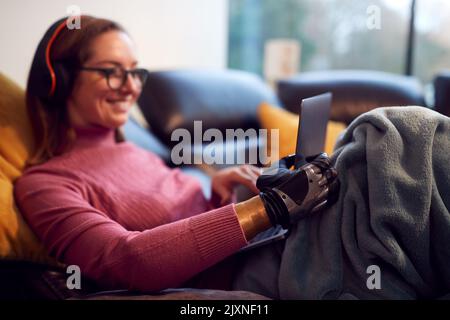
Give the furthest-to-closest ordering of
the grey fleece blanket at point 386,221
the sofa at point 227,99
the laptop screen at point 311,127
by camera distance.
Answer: the sofa at point 227,99
the laptop screen at point 311,127
the grey fleece blanket at point 386,221

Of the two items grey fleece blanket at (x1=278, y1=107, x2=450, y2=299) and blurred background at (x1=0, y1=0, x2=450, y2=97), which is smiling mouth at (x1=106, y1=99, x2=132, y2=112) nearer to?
blurred background at (x1=0, y1=0, x2=450, y2=97)

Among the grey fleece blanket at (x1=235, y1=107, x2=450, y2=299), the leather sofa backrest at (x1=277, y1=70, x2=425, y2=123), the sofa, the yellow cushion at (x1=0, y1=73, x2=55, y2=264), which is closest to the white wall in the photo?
the yellow cushion at (x1=0, y1=73, x2=55, y2=264)

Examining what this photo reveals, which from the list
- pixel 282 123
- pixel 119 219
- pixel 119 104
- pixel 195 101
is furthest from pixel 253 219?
pixel 195 101

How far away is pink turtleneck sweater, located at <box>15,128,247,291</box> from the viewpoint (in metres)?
0.75

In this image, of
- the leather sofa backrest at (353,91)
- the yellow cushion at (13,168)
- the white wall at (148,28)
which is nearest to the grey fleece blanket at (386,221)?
the yellow cushion at (13,168)

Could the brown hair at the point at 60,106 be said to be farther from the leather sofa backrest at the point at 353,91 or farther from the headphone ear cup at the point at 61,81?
the leather sofa backrest at the point at 353,91

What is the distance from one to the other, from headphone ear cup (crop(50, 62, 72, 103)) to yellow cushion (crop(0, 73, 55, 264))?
3.9 inches

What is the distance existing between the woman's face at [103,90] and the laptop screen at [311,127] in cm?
49

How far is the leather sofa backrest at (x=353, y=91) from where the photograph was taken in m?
1.94

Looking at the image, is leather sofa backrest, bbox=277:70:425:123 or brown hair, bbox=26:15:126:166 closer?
brown hair, bbox=26:15:126:166

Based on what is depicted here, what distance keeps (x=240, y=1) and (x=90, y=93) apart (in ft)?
7.67

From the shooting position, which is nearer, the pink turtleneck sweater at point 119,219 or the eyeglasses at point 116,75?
the pink turtleneck sweater at point 119,219
